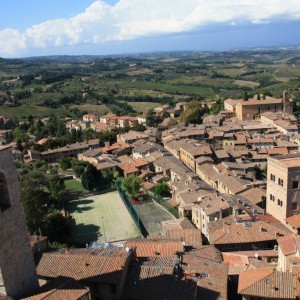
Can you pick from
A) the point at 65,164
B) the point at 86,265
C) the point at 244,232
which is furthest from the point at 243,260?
the point at 65,164

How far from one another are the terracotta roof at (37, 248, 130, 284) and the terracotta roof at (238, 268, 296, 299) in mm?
7267

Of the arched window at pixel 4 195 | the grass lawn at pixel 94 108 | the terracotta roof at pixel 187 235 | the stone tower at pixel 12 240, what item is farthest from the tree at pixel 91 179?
the grass lawn at pixel 94 108

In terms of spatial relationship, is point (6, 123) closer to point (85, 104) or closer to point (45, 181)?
point (85, 104)

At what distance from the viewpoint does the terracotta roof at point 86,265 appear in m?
22.1

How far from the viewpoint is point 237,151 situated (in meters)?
63.8

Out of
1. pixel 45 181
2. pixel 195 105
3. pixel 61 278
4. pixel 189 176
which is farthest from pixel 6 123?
pixel 61 278

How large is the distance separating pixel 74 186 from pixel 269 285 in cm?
4108

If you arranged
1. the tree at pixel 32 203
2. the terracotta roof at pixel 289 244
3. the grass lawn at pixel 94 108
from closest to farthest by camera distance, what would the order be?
the terracotta roof at pixel 289 244 < the tree at pixel 32 203 < the grass lawn at pixel 94 108

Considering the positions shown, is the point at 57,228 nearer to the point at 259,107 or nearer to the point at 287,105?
the point at 259,107

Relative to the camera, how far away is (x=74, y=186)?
60.0m

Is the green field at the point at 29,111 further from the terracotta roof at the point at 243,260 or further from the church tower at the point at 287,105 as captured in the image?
the terracotta roof at the point at 243,260

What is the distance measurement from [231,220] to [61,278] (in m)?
18.3

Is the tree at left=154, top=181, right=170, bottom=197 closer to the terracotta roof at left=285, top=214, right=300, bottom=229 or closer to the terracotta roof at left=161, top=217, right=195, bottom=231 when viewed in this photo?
the terracotta roof at left=161, top=217, right=195, bottom=231

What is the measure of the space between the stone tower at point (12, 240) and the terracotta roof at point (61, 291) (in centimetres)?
108
